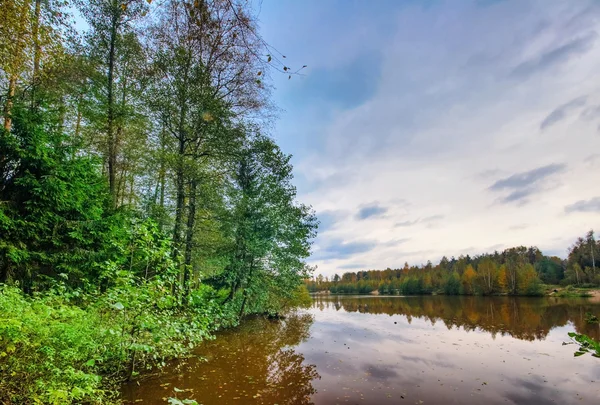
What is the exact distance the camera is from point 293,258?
1598 centimetres

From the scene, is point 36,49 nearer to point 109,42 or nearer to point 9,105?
point 9,105

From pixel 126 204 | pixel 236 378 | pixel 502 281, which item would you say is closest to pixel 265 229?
pixel 126 204

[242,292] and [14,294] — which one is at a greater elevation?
[14,294]

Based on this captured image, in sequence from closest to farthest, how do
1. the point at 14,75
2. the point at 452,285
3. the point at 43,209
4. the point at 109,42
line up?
the point at 14,75
the point at 43,209
the point at 109,42
the point at 452,285

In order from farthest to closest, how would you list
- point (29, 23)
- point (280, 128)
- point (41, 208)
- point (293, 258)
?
point (293, 258)
point (280, 128)
point (41, 208)
point (29, 23)

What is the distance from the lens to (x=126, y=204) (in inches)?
459

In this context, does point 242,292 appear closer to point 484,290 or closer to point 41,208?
point 41,208

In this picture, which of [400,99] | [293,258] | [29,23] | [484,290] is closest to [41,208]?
[29,23]

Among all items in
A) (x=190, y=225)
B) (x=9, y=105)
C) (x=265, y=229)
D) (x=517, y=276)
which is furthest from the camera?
(x=517, y=276)

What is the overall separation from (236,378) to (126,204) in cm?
823

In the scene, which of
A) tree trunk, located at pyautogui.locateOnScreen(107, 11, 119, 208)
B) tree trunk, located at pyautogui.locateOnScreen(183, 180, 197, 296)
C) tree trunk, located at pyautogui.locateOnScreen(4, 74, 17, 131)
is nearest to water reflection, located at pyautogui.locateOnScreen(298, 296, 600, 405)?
tree trunk, located at pyautogui.locateOnScreen(183, 180, 197, 296)

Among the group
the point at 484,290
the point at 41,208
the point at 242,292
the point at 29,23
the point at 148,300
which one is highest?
the point at 29,23

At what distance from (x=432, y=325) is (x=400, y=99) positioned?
15.9 meters

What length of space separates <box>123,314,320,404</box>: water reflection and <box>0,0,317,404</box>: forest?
1.90ft
